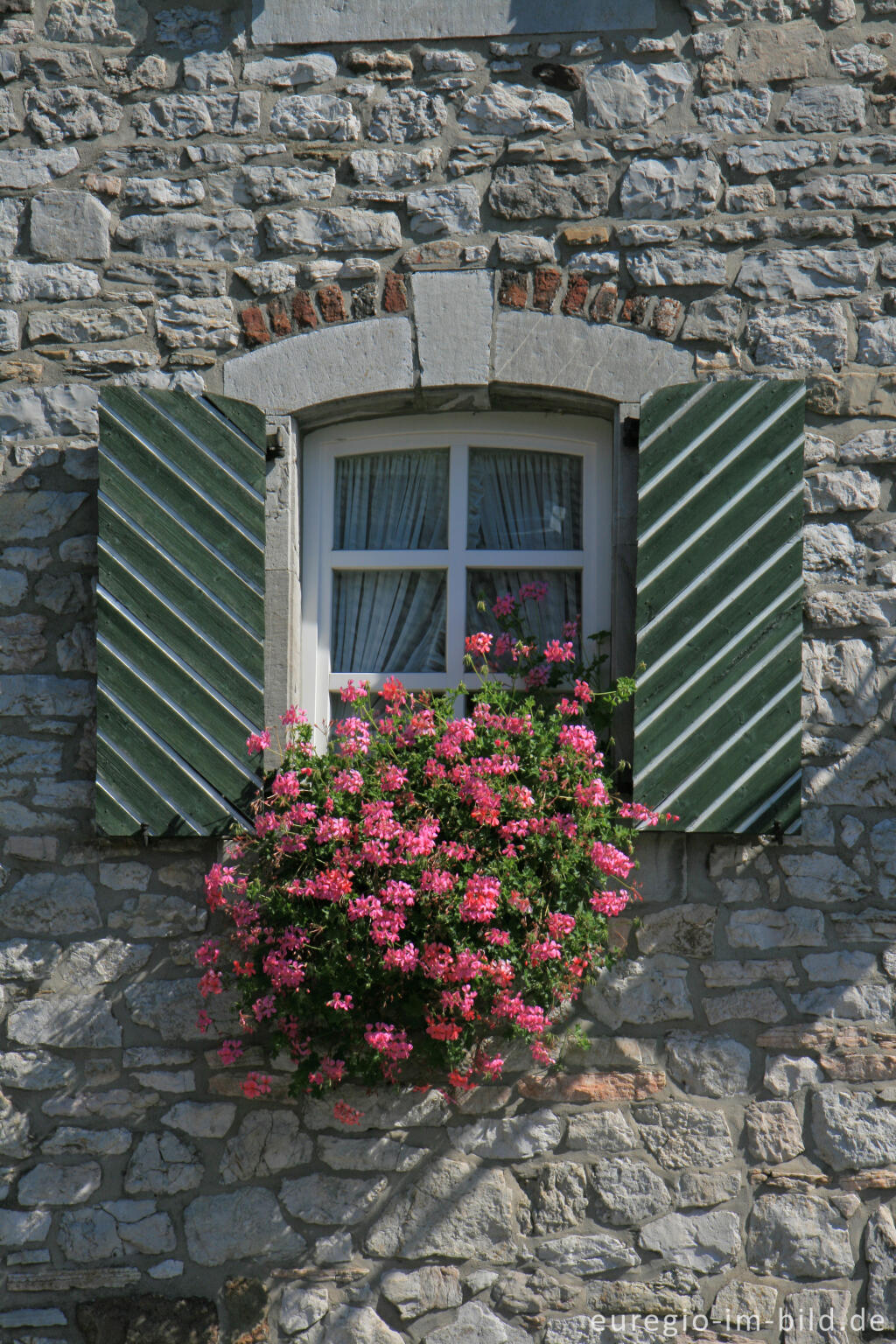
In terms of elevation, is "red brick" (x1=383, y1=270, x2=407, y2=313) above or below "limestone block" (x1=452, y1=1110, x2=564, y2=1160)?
above

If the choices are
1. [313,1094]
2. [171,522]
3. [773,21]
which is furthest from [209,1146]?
[773,21]

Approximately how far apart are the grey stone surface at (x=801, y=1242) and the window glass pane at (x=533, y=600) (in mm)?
1769

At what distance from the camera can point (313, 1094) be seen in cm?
310

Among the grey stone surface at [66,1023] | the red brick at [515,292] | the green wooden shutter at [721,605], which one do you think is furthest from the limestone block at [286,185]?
the grey stone surface at [66,1023]

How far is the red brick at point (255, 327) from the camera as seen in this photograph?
3.52 metres

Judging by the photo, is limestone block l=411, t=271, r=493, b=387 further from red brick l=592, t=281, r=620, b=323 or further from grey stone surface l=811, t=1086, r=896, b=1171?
grey stone surface l=811, t=1086, r=896, b=1171

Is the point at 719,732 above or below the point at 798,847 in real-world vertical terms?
above

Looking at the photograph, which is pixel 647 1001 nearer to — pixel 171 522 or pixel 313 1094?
pixel 313 1094

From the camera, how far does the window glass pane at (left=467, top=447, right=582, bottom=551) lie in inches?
143

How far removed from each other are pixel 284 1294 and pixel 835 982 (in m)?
1.78

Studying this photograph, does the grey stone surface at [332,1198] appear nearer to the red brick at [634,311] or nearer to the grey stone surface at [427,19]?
the red brick at [634,311]

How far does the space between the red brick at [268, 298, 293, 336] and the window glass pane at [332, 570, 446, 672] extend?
2.49 ft

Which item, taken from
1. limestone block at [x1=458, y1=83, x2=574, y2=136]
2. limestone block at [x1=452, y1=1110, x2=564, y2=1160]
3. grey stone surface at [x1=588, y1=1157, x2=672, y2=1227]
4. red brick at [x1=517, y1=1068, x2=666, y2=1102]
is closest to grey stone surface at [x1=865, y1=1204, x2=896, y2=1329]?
grey stone surface at [x1=588, y1=1157, x2=672, y2=1227]

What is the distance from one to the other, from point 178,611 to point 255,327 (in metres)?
0.91
